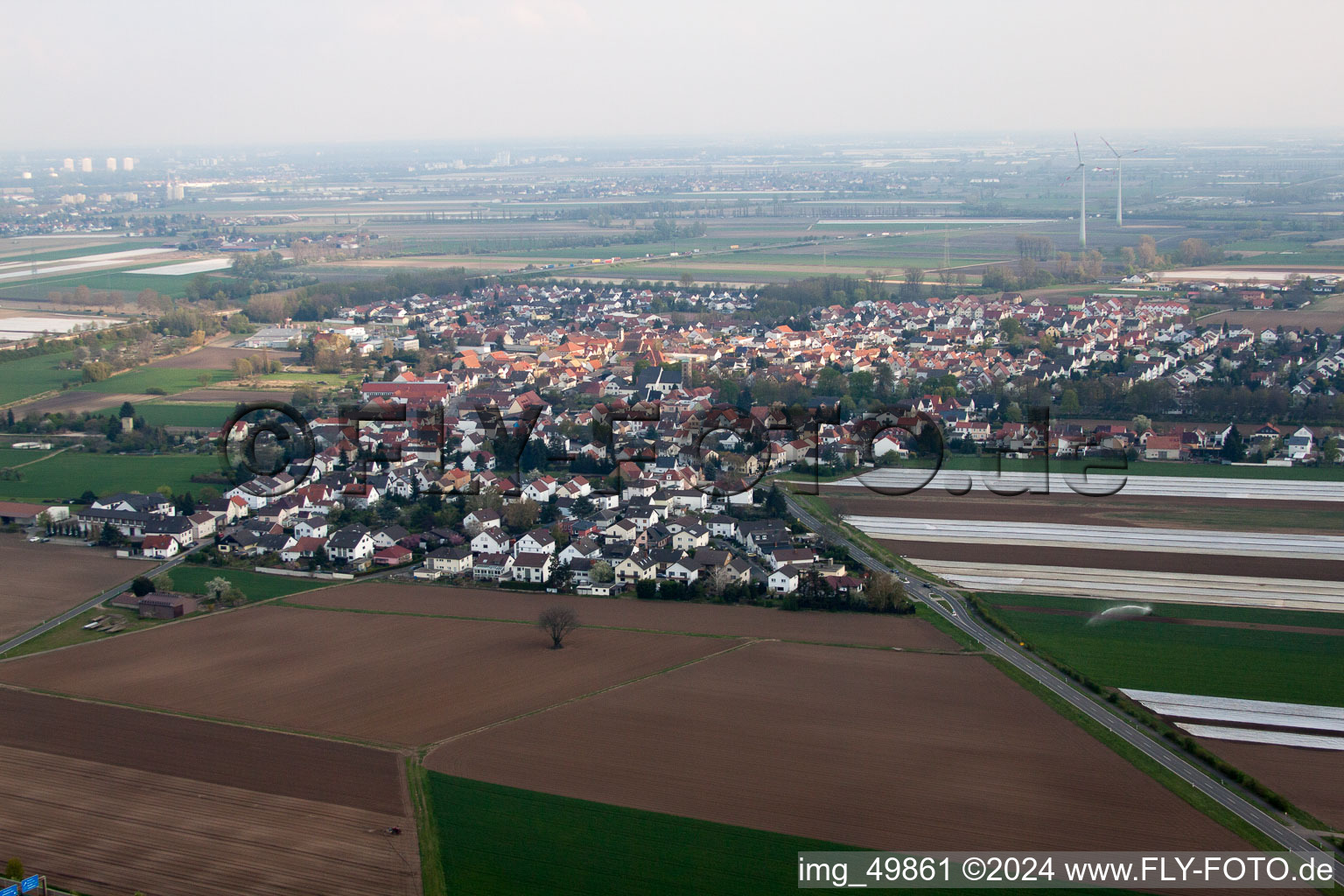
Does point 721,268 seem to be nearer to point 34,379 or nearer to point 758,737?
point 34,379

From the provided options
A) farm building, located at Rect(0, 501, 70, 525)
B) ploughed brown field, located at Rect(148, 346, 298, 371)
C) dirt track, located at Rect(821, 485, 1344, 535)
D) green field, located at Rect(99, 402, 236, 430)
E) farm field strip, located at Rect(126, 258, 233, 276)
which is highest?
farm field strip, located at Rect(126, 258, 233, 276)

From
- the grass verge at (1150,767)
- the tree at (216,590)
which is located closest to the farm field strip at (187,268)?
the tree at (216,590)

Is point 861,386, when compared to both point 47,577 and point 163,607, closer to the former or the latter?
point 163,607

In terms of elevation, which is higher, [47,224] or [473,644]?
[47,224]

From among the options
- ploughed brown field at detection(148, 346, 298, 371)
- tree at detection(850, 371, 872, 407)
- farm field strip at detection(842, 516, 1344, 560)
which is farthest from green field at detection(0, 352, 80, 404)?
farm field strip at detection(842, 516, 1344, 560)

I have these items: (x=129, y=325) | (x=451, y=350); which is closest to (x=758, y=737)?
(x=451, y=350)

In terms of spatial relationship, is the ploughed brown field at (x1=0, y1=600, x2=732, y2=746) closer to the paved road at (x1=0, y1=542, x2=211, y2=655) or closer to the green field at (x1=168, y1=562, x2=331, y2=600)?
the paved road at (x1=0, y1=542, x2=211, y2=655)

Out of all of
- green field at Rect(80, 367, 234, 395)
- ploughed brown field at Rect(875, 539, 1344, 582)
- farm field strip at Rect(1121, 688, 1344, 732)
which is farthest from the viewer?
green field at Rect(80, 367, 234, 395)

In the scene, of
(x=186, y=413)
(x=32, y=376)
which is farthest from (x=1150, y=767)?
(x=32, y=376)
